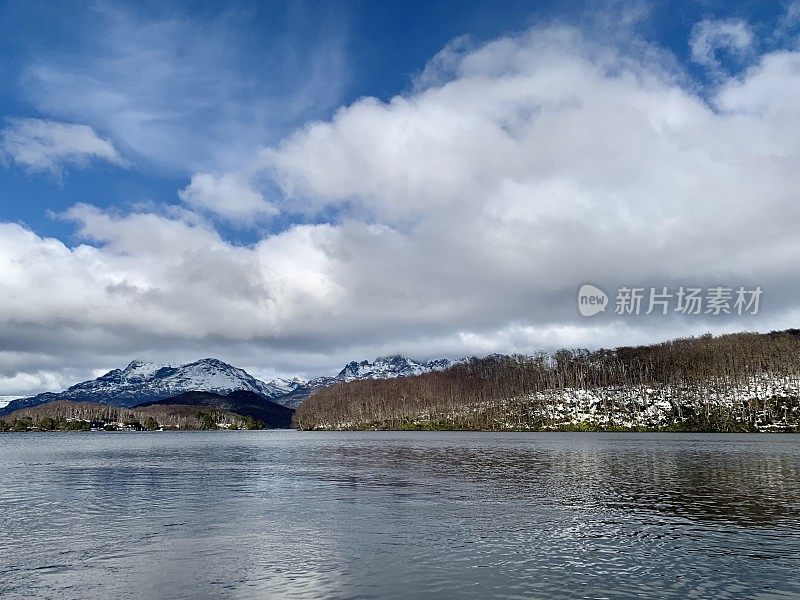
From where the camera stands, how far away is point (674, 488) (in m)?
57.0

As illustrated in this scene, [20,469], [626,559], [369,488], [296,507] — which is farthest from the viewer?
[20,469]

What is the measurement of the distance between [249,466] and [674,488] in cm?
5749

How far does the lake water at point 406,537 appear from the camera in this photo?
82.7 feet

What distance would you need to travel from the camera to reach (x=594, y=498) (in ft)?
167

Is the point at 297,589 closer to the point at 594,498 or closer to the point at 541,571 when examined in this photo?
the point at 541,571

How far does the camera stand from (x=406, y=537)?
3503 centimetres

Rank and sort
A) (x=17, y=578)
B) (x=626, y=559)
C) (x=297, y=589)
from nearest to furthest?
(x=297, y=589)
(x=17, y=578)
(x=626, y=559)

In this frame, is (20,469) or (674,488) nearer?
(674,488)

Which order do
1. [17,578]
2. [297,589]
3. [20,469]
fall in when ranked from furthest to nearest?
[20,469] < [17,578] < [297,589]

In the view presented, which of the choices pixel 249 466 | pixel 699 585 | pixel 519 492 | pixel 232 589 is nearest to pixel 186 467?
pixel 249 466

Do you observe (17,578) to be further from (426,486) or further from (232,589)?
(426,486)

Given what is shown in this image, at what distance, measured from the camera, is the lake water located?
25219mm

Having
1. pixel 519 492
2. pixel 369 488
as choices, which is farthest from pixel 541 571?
pixel 369 488

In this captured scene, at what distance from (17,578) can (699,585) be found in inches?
1122
